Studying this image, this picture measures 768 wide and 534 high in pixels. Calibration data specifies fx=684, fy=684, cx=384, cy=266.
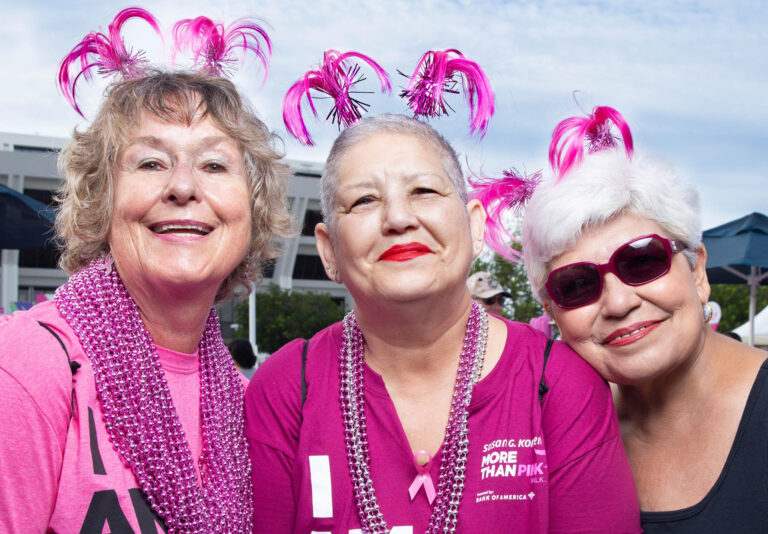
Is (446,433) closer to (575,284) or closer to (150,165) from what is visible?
(575,284)

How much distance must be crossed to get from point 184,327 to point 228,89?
89cm

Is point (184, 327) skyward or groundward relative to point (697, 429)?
skyward

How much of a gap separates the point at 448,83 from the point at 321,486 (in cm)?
154

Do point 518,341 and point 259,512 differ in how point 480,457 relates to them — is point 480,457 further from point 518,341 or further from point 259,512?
point 259,512

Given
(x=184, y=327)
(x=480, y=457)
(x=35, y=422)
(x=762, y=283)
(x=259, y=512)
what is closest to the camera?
(x=35, y=422)

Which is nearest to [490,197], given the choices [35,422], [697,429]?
[697,429]

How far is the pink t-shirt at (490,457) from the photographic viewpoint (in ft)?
6.68

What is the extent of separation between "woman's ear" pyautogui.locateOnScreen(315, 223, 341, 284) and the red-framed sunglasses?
77cm

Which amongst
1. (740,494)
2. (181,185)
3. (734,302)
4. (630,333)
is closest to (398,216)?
(181,185)

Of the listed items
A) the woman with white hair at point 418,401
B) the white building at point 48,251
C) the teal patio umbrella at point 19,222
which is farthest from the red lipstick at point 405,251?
the white building at point 48,251

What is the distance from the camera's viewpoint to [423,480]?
2098mm

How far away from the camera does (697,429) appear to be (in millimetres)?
2328

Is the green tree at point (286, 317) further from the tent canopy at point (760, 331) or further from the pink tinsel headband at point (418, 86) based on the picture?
the pink tinsel headband at point (418, 86)

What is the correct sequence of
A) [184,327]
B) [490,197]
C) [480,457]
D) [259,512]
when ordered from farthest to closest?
1. [490,197]
2. [184,327]
3. [259,512]
4. [480,457]
